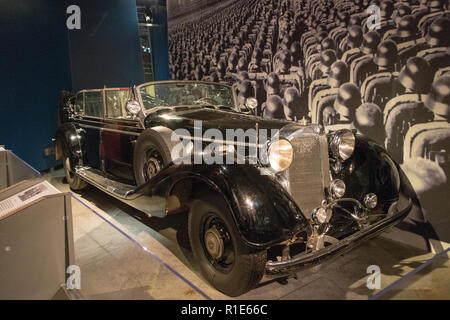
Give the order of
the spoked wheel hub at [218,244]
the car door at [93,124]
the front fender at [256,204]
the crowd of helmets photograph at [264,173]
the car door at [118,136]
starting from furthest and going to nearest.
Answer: the car door at [93,124], the car door at [118,136], the spoked wheel hub at [218,244], the crowd of helmets photograph at [264,173], the front fender at [256,204]

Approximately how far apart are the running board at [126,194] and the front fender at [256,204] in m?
0.66

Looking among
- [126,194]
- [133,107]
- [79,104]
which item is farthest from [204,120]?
[79,104]

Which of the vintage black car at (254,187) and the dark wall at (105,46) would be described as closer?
the vintage black car at (254,187)

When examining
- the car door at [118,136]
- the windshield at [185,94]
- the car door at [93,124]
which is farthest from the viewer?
the car door at [93,124]

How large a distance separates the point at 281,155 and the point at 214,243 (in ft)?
2.56

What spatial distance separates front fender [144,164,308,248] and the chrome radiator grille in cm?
29

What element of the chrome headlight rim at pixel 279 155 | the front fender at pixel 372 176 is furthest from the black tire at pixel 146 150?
the front fender at pixel 372 176

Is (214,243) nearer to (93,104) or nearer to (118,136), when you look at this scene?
(118,136)

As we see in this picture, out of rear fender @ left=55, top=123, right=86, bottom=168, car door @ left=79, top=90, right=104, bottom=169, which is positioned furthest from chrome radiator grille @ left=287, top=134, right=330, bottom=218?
rear fender @ left=55, top=123, right=86, bottom=168

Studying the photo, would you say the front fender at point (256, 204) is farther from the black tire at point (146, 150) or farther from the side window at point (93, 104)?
the side window at point (93, 104)

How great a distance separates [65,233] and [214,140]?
1364 mm

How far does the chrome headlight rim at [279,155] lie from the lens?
85.1 inches

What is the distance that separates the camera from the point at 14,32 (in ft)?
16.5
